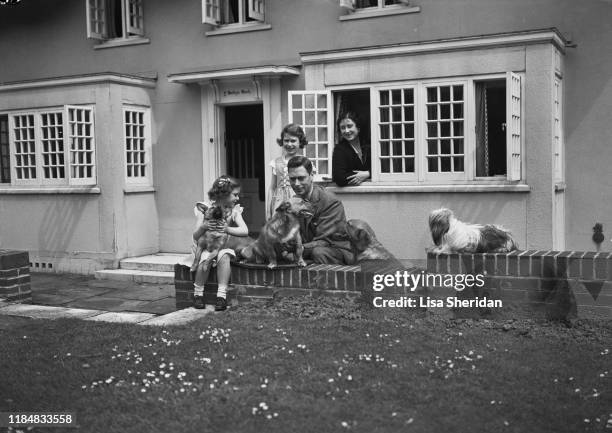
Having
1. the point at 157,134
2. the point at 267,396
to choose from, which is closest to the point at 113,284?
the point at 157,134

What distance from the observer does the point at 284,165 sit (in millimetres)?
9469

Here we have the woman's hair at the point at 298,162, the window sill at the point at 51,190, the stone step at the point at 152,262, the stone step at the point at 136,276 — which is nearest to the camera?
the woman's hair at the point at 298,162

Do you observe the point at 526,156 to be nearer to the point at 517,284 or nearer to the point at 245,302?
the point at 517,284

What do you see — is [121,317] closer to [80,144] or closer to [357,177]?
[357,177]

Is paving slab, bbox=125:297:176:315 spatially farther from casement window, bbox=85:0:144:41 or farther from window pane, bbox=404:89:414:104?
casement window, bbox=85:0:144:41

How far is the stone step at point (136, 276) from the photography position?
36.0 feet

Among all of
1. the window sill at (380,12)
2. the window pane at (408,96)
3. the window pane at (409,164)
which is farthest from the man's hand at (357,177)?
the window sill at (380,12)

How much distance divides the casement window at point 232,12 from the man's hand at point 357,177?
3102mm

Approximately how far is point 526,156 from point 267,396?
571 centimetres

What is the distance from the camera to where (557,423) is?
4430 mm

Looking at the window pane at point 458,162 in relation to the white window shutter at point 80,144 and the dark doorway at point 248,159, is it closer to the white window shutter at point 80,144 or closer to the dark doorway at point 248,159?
the dark doorway at point 248,159

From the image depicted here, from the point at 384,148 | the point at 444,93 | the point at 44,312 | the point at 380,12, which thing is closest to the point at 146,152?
the point at 384,148

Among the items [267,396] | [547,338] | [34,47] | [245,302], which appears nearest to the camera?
[267,396]

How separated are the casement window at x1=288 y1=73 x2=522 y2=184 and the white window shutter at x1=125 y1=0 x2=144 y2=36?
3.72 m
